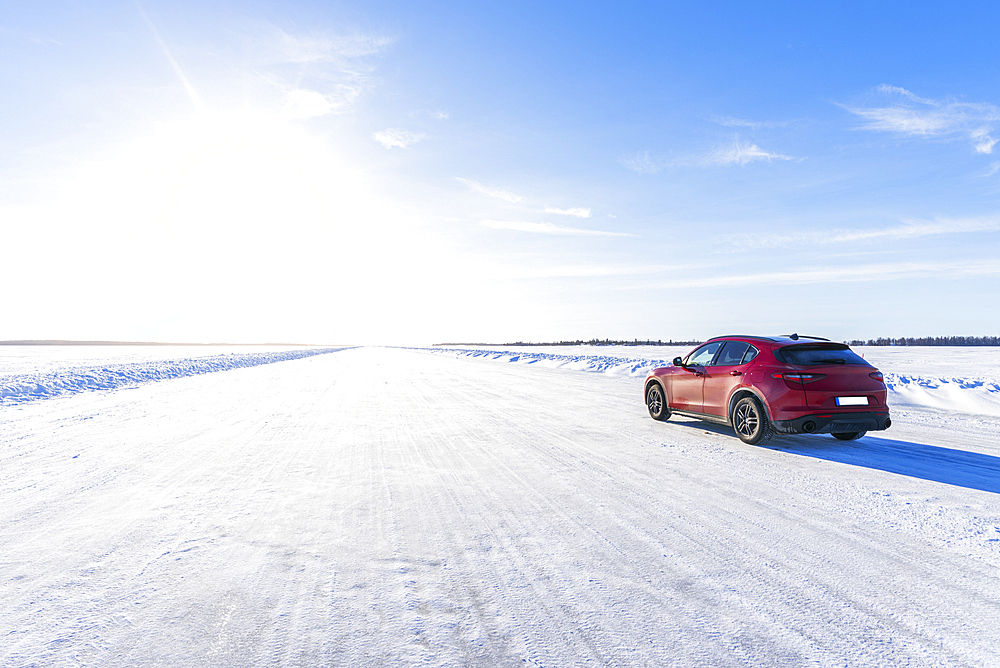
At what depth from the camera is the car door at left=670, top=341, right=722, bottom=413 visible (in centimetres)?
927

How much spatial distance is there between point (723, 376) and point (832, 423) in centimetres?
172

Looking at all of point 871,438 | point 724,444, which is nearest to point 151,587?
point 724,444

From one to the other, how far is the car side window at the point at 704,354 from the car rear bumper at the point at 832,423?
2.13m

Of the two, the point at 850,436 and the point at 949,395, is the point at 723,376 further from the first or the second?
the point at 949,395

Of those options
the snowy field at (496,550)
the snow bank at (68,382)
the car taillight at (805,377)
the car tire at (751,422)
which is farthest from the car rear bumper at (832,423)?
the snow bank at (68,382)

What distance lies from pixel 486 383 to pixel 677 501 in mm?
13903

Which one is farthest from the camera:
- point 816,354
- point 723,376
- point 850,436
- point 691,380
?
point 691,380

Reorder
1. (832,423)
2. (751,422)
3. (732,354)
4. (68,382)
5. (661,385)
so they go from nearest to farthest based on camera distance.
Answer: (832,423) < (751,422) < (732,354) < (661,385) < (68,382)

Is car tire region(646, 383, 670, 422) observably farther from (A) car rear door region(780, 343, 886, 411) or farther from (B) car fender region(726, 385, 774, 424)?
(A) car rear door region(780, 343, 886, 411)

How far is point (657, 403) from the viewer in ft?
33.5

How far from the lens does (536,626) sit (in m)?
2.77

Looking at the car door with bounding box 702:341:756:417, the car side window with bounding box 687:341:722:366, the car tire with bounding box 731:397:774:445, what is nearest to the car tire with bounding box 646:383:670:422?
the car side window with bounding box 687:341:722:366

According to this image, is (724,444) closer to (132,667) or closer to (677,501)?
(677,501)

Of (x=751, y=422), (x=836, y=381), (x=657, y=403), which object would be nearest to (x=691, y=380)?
(x=657, y=403)
